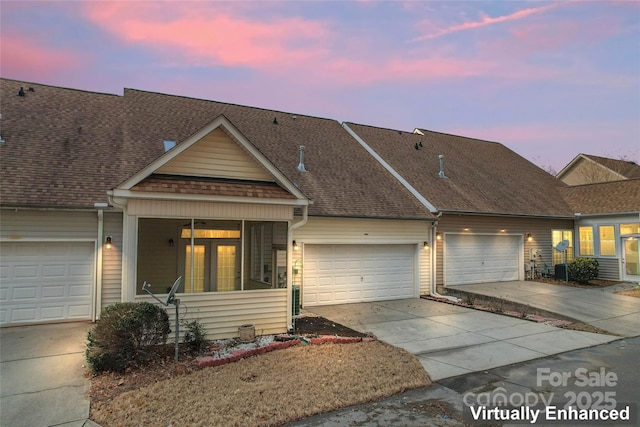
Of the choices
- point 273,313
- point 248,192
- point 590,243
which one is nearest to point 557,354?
point 273,313

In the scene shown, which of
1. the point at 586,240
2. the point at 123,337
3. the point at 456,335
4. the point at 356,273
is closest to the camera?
the point at 123,337

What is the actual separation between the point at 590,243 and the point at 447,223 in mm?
8593

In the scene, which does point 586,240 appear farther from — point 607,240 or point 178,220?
point 178,220

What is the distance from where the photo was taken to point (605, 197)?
18594 millimetres

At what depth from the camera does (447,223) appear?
49.4ft

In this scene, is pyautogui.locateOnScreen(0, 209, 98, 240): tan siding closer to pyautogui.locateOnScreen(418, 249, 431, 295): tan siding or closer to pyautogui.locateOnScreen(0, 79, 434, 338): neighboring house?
pyautogui.locateOnScreen(0, 79, 434, 338): neighboring house

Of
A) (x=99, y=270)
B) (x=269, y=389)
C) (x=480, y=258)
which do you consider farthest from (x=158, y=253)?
(x=480, y=258)

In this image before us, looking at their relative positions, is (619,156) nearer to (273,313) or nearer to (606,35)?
(606,35)

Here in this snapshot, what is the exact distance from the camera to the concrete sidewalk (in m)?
10.5

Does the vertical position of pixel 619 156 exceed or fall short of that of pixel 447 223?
it exceeds it

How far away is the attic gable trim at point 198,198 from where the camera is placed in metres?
7.55

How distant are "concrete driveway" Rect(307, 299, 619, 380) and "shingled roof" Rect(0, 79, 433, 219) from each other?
319 cm

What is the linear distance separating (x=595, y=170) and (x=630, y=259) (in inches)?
608

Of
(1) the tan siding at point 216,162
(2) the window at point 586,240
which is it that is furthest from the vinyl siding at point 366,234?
(2) the window at point 586,240
